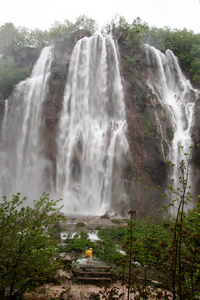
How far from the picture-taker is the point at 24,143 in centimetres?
2712

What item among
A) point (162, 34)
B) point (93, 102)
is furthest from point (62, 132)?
point (162, 34)

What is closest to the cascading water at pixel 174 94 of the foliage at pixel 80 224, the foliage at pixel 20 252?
the foliage at pixel 80 224

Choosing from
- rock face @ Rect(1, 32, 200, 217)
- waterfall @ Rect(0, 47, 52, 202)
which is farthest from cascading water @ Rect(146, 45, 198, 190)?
waterfall @ Rect(0, 47, 52, 202)

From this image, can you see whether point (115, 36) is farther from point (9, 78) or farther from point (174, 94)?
point (9, 78)

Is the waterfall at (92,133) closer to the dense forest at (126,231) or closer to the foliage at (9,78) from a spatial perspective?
the dense forest at (126,231)

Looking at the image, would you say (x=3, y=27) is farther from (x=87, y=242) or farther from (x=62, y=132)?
(x=87, y=242)

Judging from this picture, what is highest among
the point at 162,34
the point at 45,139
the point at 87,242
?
the point at 162,34

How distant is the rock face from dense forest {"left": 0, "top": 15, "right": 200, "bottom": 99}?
2.19 meters

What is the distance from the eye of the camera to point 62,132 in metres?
Answer: 26.3

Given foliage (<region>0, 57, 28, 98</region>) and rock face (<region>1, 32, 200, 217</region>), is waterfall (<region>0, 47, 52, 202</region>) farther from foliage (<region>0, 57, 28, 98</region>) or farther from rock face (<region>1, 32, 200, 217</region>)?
foliage (<region>0, 57, 28, 98</region>)

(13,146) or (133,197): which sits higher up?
(13,146)

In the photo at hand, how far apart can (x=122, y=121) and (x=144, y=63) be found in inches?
361

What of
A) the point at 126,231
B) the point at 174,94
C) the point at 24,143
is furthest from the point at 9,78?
the point at 126,231

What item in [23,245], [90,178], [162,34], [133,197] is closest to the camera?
[23,245]
